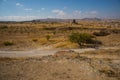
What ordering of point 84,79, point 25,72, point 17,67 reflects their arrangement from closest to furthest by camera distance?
point 84,79 < point 25,72 < point 17,67

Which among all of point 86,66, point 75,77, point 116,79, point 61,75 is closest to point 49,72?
point 61,75

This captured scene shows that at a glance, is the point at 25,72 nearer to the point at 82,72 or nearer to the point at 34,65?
the point at 34,65

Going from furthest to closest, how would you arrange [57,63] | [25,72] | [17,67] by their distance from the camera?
[57,63] → [17,67] → [25,72]

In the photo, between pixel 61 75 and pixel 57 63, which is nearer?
pixel 61 75

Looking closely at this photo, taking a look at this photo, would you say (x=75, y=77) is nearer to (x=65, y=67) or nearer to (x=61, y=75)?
(x=61, y=75)

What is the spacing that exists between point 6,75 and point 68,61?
6.57 meters

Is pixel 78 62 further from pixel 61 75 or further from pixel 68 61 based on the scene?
pixel 61 75

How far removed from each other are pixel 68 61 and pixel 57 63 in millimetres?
1267

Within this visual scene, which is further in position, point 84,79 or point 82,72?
point 82,72

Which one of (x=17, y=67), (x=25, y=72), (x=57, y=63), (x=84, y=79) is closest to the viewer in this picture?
(x=84, y=79)

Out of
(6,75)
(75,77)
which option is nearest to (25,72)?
(6,75)

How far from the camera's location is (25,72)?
16500 mm

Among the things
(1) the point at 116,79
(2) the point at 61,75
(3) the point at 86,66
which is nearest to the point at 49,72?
Result: (2) the point at 61,75

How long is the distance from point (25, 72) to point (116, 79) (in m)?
6.88
